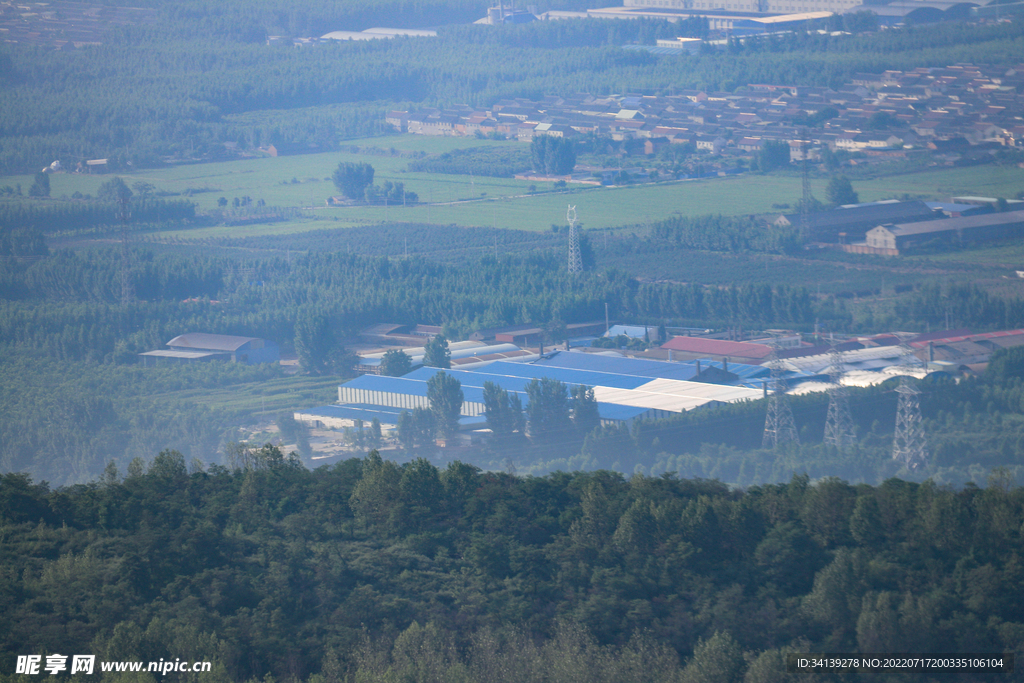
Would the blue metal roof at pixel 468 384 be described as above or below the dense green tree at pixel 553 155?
below

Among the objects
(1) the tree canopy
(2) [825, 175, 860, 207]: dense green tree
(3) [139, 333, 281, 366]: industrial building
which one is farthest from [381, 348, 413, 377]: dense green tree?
(1) the tree canopy

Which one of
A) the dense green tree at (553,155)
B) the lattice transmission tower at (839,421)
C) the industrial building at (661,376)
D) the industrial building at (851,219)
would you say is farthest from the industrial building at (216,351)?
the dense green tree at (553,155)

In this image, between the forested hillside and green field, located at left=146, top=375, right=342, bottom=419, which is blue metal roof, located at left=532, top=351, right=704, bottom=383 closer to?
green field, located at left=146, top=375, right=342, bottom=419

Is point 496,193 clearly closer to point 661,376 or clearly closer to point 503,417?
point 661,376

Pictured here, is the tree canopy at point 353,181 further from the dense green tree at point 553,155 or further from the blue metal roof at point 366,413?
the blue metal roof at point 366,413

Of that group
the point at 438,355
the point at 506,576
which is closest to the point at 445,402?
the point at 438,355

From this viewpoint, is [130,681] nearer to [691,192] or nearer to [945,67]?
[691,192]

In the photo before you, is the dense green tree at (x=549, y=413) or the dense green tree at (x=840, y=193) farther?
the dense green tree at (x=840, y=193)
